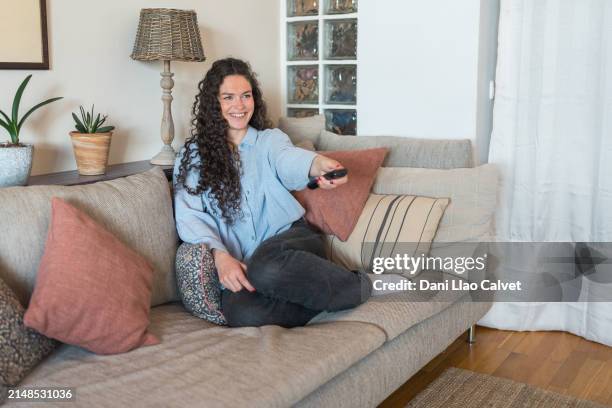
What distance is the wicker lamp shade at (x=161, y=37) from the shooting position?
232 cm

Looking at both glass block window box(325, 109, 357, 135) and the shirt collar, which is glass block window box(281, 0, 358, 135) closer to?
glass block window box(325, 109, 357, 135)

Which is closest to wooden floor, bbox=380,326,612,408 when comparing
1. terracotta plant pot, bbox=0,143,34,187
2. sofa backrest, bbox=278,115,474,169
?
sofa backrest, bbox=278,115,474,169

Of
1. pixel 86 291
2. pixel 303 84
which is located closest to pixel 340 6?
pixel 303 84

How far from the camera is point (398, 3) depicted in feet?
8.95

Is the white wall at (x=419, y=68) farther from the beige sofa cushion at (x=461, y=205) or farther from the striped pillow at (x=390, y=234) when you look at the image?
the striped pillow at (x=390, y=234)

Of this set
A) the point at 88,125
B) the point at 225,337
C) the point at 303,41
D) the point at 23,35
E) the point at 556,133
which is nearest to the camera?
the point at 225,337

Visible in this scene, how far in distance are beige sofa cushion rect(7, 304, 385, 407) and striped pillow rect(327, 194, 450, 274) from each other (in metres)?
0.42

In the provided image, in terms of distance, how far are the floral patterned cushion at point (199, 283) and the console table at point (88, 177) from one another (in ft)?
1.24

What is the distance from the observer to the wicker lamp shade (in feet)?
7.61

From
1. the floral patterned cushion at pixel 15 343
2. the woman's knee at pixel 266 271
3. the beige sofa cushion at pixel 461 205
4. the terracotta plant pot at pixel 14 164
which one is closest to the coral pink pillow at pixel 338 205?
the beige sofa cushion at pixel 461 205

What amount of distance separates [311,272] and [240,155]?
52 cm

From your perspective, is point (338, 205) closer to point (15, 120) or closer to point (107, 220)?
point (107, 220)

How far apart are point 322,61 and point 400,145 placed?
0.71 meters

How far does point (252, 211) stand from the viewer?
2.12m
